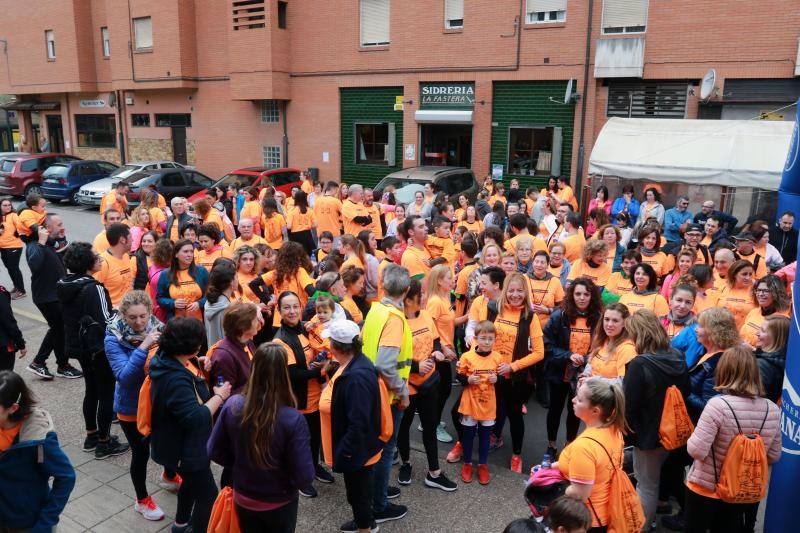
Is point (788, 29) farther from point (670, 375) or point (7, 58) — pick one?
point (7, 58)

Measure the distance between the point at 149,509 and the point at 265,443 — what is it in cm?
205

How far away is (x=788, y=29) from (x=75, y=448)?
53.8 feet

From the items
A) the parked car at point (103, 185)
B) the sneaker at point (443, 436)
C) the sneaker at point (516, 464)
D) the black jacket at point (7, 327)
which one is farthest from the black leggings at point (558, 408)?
the parked car at point (103, 185)

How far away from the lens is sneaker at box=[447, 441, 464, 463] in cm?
541

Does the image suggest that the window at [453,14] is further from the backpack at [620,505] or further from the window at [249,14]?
the backpack at [620,505]

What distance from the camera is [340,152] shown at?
21.8 m

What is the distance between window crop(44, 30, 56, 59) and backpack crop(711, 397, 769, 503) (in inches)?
1329

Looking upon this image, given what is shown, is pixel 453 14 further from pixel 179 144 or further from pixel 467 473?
pixel 467 473

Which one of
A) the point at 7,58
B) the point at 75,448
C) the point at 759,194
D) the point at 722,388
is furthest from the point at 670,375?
the point at 7,58

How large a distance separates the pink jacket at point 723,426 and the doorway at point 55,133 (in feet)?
115

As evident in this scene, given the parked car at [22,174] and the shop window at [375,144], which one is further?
the parked car at [22,174]

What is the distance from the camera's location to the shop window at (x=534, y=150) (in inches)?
693

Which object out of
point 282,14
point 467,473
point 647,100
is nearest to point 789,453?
point 467,473

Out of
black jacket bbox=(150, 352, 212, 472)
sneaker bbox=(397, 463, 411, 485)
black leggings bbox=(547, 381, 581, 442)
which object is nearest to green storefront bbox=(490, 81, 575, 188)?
black leggings bbox=(547, 381, 581, 442)
